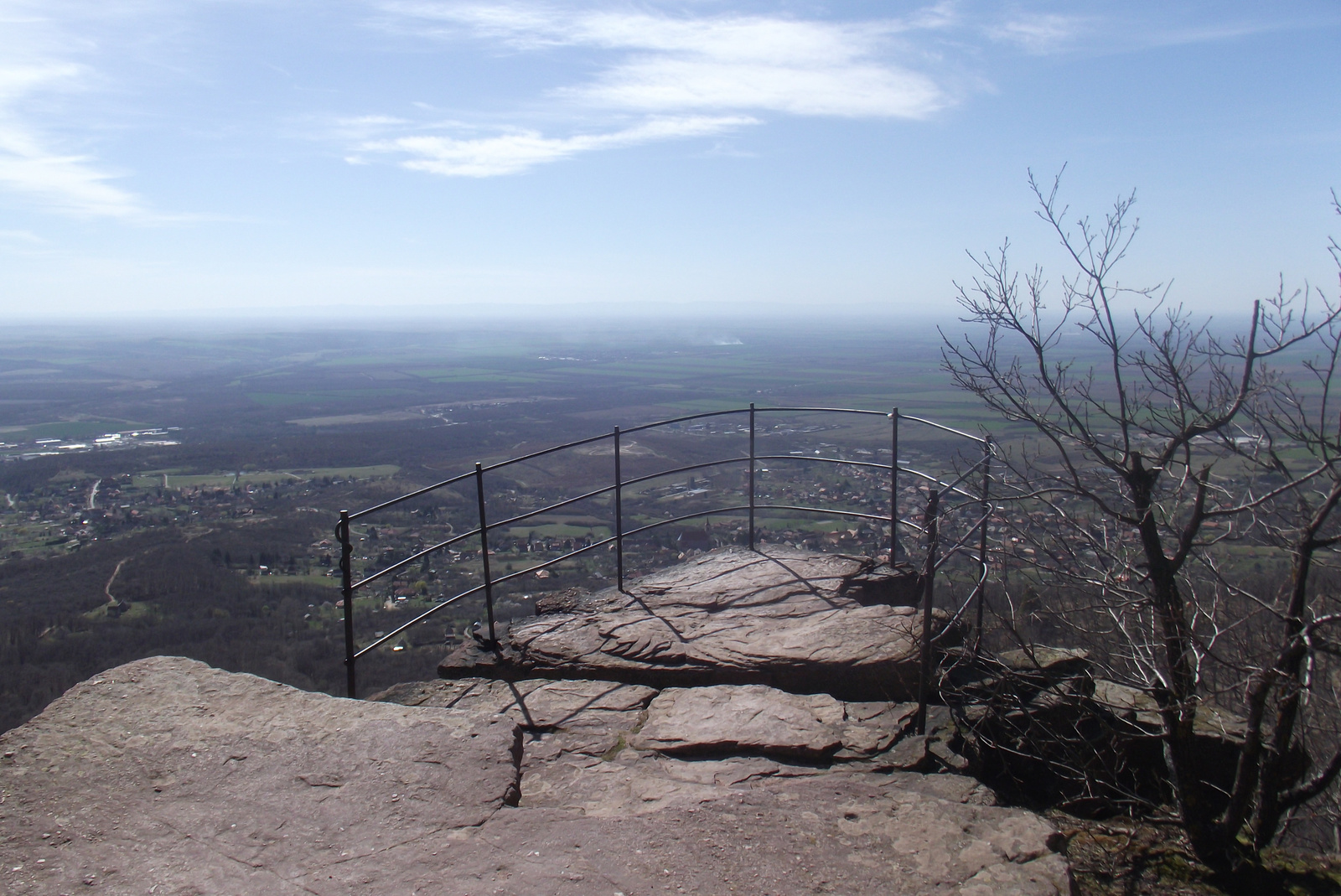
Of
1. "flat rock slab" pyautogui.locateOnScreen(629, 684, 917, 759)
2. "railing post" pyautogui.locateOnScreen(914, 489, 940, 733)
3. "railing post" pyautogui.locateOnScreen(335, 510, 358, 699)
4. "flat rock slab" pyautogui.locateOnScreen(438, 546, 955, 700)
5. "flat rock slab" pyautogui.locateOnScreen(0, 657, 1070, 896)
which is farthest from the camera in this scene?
"flat rock slab" pyautogui.locateOnScreen(438, 546, 955, 700)

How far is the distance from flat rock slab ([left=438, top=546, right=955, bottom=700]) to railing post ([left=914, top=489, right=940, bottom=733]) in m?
0.25

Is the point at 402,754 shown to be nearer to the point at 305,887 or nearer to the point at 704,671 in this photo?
the point at 305,887

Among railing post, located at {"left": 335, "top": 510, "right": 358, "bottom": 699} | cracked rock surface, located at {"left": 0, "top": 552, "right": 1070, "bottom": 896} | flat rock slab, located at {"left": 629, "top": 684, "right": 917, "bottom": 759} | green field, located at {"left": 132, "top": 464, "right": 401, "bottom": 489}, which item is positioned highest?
railing post, located at {"left": 335, "top": 510, "right": 358, "bottom": 699}

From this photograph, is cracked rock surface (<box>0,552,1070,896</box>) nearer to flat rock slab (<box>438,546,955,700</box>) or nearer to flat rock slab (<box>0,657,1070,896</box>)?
flat rock slab (<box>0,657,1070,896</box>)

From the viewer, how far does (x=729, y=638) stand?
497 cm

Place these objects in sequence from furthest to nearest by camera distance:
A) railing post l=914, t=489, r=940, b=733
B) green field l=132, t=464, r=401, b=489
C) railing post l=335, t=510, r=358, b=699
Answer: green field l=132, t=464, r=401, b=489
railing post l=335, t=510, r=358, b=699
railing post l=914, t=489, r=940, b=733

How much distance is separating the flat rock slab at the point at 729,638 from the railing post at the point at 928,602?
0.25m

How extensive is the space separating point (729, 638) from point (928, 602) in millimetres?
1611

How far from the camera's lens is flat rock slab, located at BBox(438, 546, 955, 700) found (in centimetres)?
450

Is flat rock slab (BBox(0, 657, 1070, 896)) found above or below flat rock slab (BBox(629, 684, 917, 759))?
above

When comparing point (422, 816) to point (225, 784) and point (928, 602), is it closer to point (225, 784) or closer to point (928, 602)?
point (225, 784)

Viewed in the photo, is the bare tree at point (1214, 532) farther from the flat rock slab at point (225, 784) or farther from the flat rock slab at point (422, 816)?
the flat rock slab at point (225, 784)

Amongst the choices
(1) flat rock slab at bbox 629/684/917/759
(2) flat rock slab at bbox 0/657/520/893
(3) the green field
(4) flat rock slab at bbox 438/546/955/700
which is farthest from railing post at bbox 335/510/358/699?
(3) the green field

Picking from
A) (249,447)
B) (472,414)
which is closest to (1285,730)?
(249,447)
